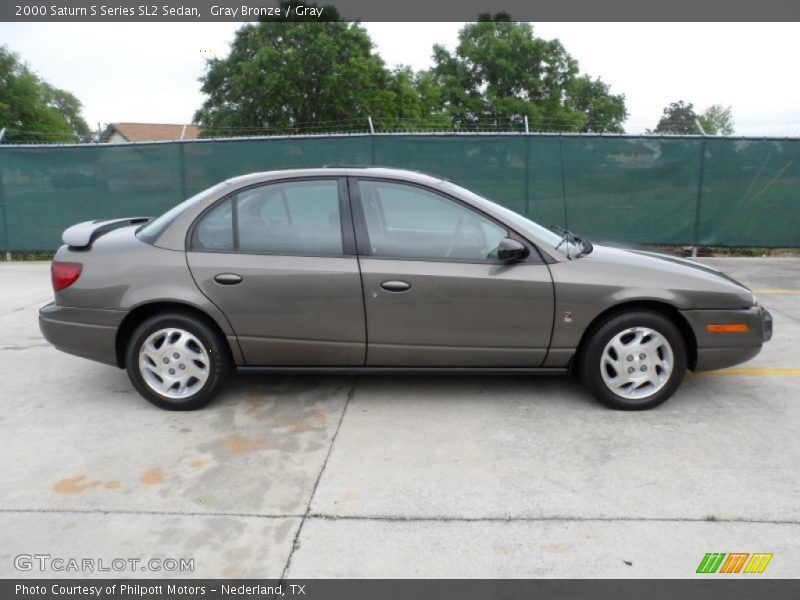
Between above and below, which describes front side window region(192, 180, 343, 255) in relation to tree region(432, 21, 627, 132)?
below

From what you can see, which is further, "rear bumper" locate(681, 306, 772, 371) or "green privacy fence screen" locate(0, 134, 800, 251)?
"green privacy fence screen" locate(0, 134, 800, 251)

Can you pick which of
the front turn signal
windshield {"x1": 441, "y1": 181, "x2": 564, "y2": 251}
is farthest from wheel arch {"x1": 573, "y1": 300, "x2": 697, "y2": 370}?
windshield {"x1": 441, "y1": 181, "x2": 564, "y2": 251}

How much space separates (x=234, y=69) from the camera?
112 feet

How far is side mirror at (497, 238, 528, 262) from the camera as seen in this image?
383cm

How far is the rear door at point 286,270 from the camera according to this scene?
394cm

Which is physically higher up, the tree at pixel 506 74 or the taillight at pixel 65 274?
the tree at pixel 506 74

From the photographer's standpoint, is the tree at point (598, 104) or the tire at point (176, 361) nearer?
the tire at point (176, 361)

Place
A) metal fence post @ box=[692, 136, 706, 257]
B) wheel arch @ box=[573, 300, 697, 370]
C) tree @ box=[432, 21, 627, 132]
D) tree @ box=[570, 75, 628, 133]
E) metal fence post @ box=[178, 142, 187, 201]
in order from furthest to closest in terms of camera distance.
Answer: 1. tree @ box=[570, 75, 628, 133]
2. tree @ box=[432, 21, 627, 132]
3. metal fence post @ box=[178, 142, 187, 201]
4. metal fence post @ box=[692, 136, 706, 257]
5. wheel arch @ box=[573, 300, 697, 370]

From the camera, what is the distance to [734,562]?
101 inches

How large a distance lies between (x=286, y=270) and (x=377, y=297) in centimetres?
61

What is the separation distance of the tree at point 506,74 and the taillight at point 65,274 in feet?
145

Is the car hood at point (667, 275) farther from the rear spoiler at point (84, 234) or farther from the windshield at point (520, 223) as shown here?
the rear spoiler at point (84, 234)

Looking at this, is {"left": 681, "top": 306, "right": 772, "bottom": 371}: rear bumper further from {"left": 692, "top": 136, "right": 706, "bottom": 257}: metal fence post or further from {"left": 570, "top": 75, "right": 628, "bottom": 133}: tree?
{"left": 570, "top": 75, "right": 628, "bottom": 133}: tree
